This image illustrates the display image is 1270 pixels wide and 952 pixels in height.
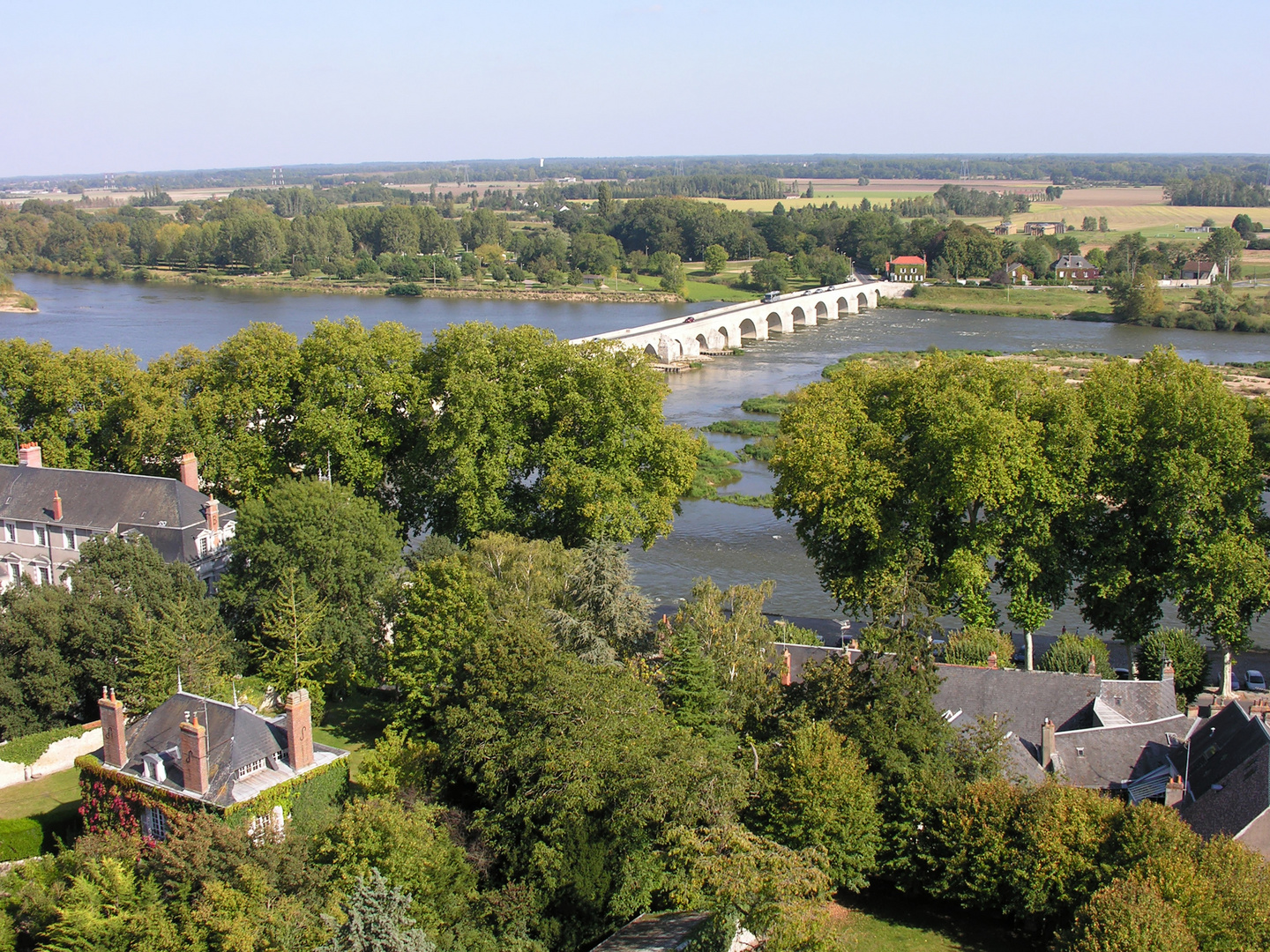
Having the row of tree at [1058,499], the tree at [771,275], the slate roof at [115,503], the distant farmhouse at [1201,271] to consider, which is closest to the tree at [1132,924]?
the row of tree at [1058,499]

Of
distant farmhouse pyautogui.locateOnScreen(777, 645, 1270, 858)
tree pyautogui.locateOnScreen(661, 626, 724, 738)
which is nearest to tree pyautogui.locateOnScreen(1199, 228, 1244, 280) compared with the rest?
distant farmhouse pyautogui.locateOnScreen(777, 645, 1270, 858)

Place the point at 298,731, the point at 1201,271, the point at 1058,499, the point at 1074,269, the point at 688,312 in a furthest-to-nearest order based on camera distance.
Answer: the point at 1074,269 → the point at 1201,271 → the point at 688,312 → the point at 1058,499 → the point at 298,731

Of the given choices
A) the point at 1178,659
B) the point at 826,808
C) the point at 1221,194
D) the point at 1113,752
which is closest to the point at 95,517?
the point at 826,808

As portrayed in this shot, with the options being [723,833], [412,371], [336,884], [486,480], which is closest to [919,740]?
[723,833]

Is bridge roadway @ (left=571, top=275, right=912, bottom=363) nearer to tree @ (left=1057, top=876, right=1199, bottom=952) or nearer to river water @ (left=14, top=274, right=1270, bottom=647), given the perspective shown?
river water @ (left=14, top=274, right=1270, bottom=647)

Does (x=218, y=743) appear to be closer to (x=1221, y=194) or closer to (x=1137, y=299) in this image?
(x=1137, y=299)

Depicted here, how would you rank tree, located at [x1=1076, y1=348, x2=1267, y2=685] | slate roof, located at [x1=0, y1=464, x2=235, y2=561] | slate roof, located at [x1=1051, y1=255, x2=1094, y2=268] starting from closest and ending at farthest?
tree, located at [x1=1076, y1=348, x2=1267, y2=685], slate roof, located at [x1=0, y1=464, x2=235, y2=561], slate roof, located at [x1=1051, y1=255, x2=1094, y2=268]

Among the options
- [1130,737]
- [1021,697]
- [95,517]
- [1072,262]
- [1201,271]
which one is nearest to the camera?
[1130,737]

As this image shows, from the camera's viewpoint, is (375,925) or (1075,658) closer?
(375,925)
